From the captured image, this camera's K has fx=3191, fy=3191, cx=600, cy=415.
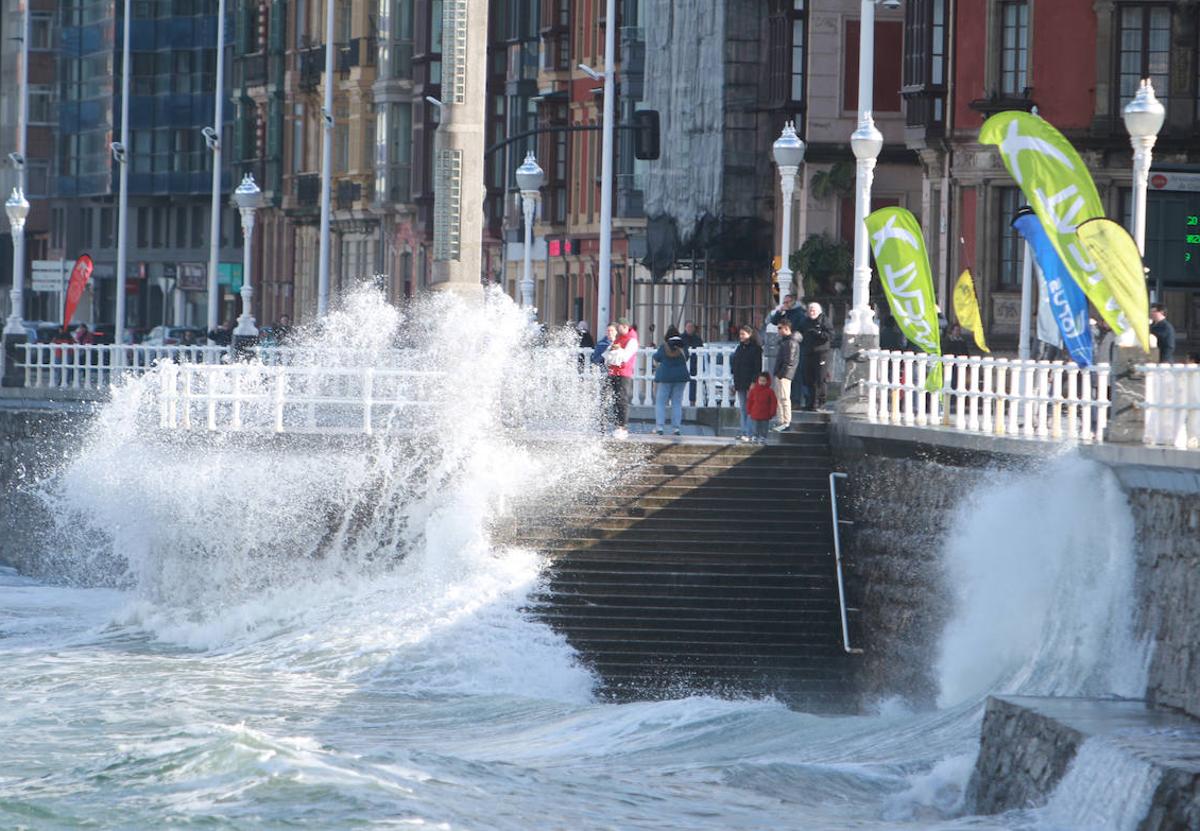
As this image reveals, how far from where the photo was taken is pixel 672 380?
35312 mm

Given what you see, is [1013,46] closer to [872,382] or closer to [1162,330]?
[872,382]

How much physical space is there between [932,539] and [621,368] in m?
6.80

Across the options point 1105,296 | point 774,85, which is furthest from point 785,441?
point 774,85

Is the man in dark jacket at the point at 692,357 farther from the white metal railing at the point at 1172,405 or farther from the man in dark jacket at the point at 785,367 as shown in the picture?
the white metal railing at the point at 1172,405

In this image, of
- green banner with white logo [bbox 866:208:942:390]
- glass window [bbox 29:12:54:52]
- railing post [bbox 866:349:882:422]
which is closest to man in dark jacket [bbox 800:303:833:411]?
railing post [bbox 866:349:882:422]

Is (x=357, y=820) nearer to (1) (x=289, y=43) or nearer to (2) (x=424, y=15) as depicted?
(2) (x=424, y=15)

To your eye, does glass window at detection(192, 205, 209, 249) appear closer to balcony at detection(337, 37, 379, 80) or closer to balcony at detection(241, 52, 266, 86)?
balcony at detection(241, 52, 266, 86)

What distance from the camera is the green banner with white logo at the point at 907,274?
102ft

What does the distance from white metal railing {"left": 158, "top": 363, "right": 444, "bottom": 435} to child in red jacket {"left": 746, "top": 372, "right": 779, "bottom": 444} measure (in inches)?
130

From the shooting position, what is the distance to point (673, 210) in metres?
57.4

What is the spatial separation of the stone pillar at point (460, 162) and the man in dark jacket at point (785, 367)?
326 centimetres

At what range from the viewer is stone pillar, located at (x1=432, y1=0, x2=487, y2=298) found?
33875 millimetres

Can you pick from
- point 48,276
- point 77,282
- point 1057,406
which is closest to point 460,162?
point 1057,406

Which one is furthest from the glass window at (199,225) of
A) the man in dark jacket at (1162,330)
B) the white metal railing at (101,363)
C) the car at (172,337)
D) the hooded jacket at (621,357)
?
the man in dark jacket at (1162,330)
